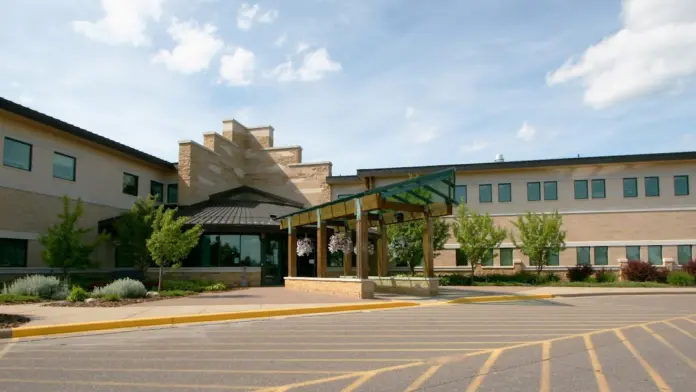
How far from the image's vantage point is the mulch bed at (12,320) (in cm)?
1152

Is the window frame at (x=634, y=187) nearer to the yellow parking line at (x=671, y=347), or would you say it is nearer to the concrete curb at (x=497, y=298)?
the concrete curb at (x=497, y=298)

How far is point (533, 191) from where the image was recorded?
36344 millimetres

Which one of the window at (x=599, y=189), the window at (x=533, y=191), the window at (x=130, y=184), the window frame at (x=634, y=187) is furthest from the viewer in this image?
the window at (x=533, y=191)

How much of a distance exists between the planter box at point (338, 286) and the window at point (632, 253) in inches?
824

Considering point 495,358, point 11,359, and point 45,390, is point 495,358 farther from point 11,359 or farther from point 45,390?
point 11,359

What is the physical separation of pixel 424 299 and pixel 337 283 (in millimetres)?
3212

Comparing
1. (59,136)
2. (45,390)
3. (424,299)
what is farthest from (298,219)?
(45,390)

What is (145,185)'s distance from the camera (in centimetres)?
3241

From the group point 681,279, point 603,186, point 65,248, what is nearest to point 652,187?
point 603,186

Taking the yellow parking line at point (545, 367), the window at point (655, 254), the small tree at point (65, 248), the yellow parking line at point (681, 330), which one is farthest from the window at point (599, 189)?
the small tree at point (65, 248)

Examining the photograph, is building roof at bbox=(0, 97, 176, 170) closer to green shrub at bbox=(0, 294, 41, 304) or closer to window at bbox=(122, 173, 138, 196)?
window at bbox=(122, 173, 138, 196)

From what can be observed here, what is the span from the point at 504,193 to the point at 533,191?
1766 mm

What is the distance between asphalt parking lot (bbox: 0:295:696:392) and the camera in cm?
677

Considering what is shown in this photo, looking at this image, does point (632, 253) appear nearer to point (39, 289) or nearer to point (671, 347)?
point (671, 347)
